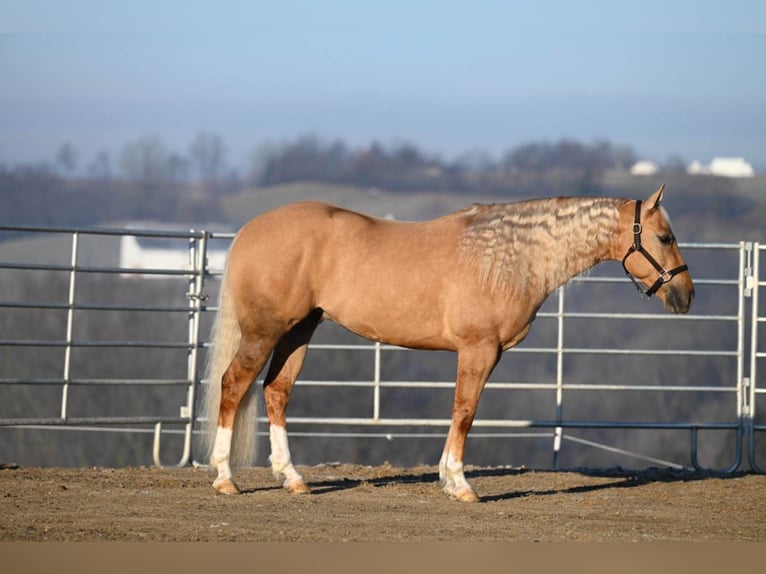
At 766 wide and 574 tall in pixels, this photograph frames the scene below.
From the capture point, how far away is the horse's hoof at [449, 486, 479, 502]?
5.86m

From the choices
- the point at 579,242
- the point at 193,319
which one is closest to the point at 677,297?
the point at 579,242

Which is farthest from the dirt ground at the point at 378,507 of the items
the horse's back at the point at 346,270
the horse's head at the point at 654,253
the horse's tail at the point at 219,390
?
the horse's head at the point at 654,253

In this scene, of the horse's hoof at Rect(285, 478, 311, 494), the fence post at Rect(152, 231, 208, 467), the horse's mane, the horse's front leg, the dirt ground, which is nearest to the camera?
the dirt ground

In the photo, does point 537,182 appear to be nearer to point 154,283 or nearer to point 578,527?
point 154,283

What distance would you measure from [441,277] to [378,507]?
135 cm

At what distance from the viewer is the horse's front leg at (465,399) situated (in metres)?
5.85

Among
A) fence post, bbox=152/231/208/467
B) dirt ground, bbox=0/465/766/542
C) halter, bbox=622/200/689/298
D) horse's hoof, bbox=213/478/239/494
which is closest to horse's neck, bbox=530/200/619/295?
halter, bbox=622/200/689/298

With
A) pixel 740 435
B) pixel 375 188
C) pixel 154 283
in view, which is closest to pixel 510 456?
pixel 154 283

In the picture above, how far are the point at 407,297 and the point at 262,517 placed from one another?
5.14 feet

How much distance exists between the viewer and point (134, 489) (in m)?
6.14

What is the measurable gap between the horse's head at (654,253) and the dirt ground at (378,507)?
125 cm

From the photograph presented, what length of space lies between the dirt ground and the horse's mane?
1.36 metres

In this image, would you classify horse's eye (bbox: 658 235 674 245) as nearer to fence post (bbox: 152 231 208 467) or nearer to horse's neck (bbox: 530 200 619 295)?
horse's neck (bbox: 530 200 619 295)

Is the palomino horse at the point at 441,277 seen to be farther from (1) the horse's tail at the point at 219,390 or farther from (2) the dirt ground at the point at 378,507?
(2) the dirt ground at the point at 378,507
